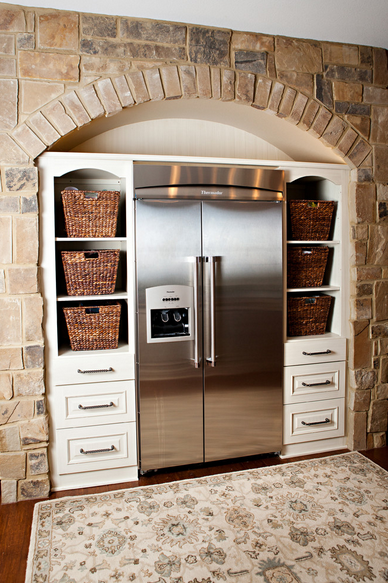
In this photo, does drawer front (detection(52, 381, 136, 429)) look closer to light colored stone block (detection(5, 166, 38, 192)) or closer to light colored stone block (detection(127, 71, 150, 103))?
light colored stone block (detection(5, 166, 38, 192))

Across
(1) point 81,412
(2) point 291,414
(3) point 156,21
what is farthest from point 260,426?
(3) point 156,21

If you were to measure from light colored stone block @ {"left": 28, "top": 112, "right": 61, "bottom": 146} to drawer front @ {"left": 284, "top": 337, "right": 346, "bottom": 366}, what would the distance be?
1.92 metres

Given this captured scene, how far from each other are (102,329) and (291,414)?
1387mm

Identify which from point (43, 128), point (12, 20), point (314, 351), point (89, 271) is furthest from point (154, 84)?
point (314, 351)

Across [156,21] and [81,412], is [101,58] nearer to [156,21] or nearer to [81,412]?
[156,21]

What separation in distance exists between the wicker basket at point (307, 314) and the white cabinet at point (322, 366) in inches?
1.6

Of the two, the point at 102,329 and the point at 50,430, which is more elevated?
the point at 102,329

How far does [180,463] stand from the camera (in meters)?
2.59

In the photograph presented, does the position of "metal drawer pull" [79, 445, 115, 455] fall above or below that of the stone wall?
below

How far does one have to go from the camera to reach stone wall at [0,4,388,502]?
7.38 ft

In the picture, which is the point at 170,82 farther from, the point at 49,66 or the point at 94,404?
the point at 94,404

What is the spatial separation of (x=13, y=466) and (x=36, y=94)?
2079 millimetres

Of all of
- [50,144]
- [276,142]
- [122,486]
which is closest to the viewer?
[50,144]

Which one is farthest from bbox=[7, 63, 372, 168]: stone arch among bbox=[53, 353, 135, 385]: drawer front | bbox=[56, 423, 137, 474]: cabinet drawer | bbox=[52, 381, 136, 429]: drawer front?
bbox=[56, 423, 137, 474]: cabinet drawer
